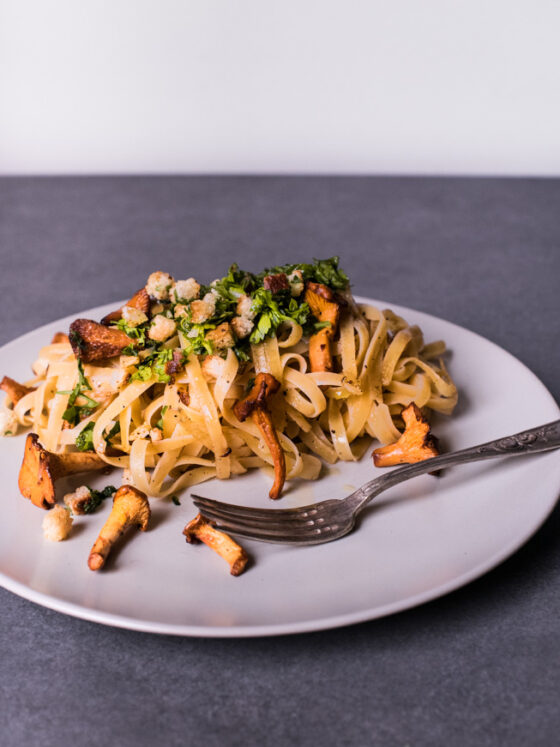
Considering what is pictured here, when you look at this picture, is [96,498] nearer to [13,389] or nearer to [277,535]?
[277,535]

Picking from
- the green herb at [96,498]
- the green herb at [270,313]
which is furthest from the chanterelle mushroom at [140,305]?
the green herb at [96,498]

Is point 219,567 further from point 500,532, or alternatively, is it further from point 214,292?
point 214,292

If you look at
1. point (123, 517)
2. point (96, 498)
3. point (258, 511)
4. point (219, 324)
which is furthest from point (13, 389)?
point (258, 511)

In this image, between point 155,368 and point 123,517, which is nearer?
point 123,517

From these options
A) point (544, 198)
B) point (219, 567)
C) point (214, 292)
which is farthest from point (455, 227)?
point (219, 567)

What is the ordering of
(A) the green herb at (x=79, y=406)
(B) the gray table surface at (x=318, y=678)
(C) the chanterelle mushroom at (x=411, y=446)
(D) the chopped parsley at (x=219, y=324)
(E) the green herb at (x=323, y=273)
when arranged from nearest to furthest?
(B) the gray table surface at (x=318, y=678) → (C) the chanterelle mushroom at (x=411, y=446) → (D) the chopped parsley at (x=219, y=324) → (A) the green herb at (x=79, y=406) → (E) the green herb at (x=323, y=273)

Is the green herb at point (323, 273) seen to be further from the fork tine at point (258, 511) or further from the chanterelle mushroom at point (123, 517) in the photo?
the chanterelle mushroom at point (123, 517)
